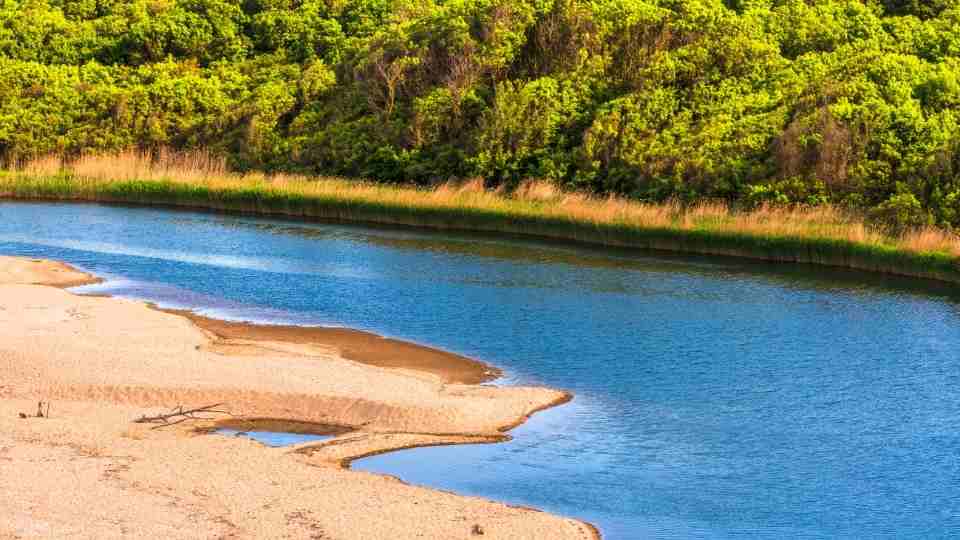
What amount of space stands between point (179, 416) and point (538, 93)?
34.1 meters

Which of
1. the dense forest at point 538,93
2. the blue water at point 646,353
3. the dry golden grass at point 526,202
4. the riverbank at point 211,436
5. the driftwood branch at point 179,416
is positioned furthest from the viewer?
the dense forest at point 538,93

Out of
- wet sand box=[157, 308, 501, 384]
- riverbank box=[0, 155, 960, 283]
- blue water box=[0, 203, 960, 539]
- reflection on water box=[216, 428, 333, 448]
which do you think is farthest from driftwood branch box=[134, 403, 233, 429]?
riverbank box=[0, 155, 960, 283]

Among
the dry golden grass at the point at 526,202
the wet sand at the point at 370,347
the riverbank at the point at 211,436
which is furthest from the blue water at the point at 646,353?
the dry golden grass at the point at 526,202

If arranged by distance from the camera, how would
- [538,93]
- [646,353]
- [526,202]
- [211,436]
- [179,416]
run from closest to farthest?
[211,436] → [179,416] → [646,353] → [526,202] → [538,93]

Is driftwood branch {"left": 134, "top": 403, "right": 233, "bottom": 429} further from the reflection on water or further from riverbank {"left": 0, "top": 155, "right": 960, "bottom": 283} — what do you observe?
riverbank {"left": 0, "top": 155, "right": 960, "bottom": 283}

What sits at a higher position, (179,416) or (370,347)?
(179,416)

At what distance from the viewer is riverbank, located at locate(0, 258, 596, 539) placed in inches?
571

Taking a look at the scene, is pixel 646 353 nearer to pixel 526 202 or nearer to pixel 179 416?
pixel 179 416

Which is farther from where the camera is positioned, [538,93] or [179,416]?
[538,93]

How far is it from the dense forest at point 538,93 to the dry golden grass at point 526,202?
1.36m

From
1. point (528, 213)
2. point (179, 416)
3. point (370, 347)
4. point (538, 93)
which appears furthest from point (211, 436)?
point (538, 93)

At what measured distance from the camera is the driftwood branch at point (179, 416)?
1842 cm

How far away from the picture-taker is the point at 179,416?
61.8 ft

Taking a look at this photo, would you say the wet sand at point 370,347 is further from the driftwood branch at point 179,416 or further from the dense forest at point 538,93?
the dense forest at point 538,93
